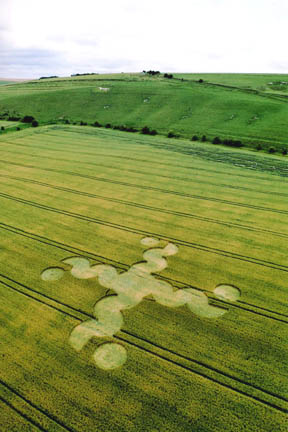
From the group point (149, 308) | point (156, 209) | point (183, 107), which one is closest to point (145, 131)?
point (183, 107)

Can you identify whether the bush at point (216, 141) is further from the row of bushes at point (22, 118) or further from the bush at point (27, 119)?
the bush at point (27, 119)

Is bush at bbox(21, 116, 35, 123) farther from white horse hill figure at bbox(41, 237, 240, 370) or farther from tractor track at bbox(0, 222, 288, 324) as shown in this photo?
white horse hill figure at bbox(41, 237, 240, 370)

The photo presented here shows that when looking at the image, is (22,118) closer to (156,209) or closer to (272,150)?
(272,150)

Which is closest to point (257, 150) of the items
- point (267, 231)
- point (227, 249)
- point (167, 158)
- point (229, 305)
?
point (167, 158)

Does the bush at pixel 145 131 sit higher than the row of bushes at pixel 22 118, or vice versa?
the row of bushes at pixel 22 118

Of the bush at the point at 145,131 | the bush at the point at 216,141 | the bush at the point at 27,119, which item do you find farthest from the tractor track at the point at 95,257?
the bush at the point at 27,119

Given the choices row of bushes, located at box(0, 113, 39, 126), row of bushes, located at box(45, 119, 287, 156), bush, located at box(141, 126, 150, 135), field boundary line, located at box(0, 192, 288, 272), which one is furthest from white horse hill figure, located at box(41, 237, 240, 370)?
row of bushes, located at box(0, 113, 39, 126)

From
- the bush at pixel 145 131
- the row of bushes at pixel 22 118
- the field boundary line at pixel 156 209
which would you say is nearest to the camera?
the field boundary line at pixel 156 209
